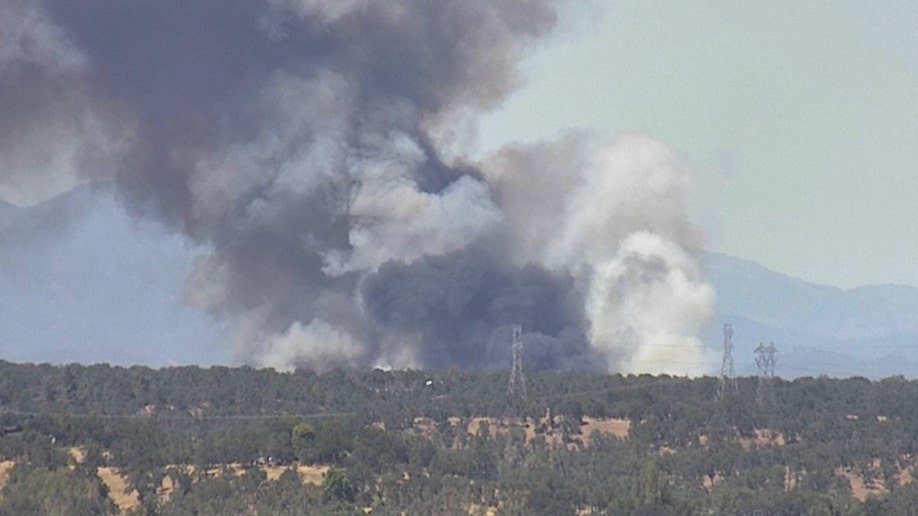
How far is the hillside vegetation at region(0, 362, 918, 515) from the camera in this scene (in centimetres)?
9375

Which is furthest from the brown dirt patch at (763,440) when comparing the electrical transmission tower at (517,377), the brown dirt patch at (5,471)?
the brown dirt patch at (5,471)

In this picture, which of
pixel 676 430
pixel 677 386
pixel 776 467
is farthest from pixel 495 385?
pixel 776 467

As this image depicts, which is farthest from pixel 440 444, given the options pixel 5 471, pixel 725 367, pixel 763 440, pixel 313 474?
pixel 5 471

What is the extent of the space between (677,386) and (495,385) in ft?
42.4

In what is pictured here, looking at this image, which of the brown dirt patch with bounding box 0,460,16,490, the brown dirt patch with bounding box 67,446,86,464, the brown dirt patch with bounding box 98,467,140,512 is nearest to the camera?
the brown dirt patch with bounding box 98,467,140,512

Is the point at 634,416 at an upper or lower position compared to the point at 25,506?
upper

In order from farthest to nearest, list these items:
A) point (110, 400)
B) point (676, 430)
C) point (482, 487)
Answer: point (110, 400), point (676, 430), point (482, 487)

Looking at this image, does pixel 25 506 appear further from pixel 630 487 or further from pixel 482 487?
pixel 630 487

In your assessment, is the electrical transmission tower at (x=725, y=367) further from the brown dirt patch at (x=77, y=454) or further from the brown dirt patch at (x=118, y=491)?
the brown dirt patch at (x=118, y=491)

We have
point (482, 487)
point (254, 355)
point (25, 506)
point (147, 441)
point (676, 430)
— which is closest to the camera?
point (25, 506)

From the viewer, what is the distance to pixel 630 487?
99.3 meters

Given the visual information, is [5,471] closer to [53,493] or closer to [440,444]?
[53,493]

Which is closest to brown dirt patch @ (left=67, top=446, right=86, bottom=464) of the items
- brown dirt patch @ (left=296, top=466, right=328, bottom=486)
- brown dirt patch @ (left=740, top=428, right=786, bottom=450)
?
brown dirt patch @ (left=296, top=466, right=328, bottom=486)

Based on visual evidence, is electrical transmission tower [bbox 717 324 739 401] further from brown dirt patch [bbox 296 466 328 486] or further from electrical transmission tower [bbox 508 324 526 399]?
brown dirt patch [bbox 296 466 328 486]
